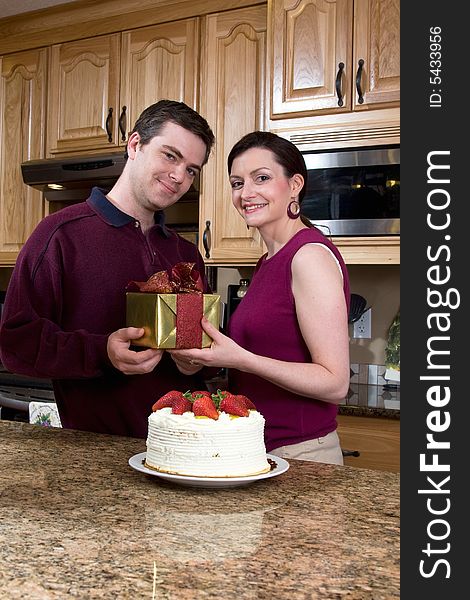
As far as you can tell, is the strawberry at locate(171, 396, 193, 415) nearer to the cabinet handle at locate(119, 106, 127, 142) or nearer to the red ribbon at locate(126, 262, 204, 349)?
the red ribbon at locate(126, 262, 204, 349)

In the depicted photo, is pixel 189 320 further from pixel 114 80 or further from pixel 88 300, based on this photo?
pixel 114 80

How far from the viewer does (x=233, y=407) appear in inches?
43.6

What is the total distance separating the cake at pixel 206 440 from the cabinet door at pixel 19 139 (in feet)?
8.74

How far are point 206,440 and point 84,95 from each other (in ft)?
8.92

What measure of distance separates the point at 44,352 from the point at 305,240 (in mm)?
594

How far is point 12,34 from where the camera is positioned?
3.64 meters

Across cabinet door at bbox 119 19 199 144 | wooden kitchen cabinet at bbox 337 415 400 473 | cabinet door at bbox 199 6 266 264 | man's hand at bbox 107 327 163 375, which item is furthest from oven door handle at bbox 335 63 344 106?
man's hand at bbox 107 327 163 375

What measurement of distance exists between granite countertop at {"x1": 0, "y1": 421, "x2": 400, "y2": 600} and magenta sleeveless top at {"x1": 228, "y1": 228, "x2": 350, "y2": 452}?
0.19 m

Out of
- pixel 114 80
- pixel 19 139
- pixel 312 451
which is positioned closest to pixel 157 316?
pixel 312 451

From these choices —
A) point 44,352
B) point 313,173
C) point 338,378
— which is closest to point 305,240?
point 338,378

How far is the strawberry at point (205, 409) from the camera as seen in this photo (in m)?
1.08

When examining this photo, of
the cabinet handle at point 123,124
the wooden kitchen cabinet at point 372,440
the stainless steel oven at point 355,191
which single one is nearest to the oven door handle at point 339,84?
the stainless steel oven at point 355,191

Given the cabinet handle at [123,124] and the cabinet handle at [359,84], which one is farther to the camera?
the cabinet handle at [123,124]

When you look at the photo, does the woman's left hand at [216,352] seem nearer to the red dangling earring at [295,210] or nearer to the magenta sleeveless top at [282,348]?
the magenta sleeveless top at [282,348]
